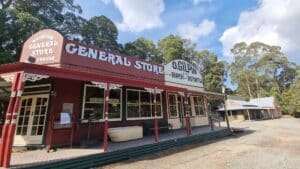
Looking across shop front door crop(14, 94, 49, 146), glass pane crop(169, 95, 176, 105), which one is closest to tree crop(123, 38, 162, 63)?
glass pane crop(169, 95, 176, 105)

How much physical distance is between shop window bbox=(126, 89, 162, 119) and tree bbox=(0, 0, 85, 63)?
9013 millimetres

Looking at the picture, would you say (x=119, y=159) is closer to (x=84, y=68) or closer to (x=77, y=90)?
(x=77, y=90)

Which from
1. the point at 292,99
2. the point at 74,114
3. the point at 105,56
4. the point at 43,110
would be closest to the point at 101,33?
the point at 105,56

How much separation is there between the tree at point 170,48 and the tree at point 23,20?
56.4 ft

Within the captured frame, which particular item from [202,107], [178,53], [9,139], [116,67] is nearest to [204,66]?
[178,53]

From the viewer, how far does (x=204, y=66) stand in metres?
44.2

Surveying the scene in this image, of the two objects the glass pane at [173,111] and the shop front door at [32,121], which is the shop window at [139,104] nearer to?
the glass pane at [173,111]

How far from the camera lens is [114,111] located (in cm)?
1084

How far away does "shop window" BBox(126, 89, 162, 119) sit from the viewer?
11.6 meters

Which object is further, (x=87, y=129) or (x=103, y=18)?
(x=103, y=18)

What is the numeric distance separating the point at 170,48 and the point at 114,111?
27927mm

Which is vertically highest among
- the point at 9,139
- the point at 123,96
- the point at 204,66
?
the point at 204,66

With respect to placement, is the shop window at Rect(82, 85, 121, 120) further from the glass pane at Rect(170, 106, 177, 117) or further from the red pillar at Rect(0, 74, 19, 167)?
the glass pane at Rect(170, 106, 177, 117)

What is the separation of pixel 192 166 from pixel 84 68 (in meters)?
6.27
